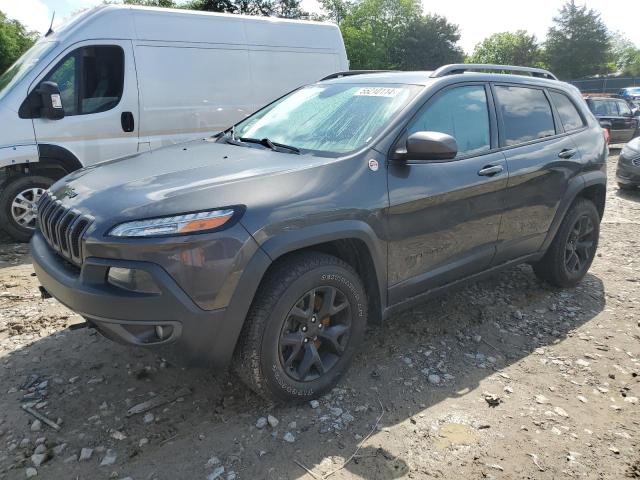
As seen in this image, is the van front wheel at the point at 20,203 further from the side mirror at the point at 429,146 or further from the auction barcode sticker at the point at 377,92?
the side mirror at the point at 429,146

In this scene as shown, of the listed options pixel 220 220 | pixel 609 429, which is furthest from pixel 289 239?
pixel 609 429

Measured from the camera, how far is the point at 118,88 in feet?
19.3

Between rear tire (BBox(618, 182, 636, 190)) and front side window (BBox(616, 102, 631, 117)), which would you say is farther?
front side window (BBox(616, 102, 631, 117))

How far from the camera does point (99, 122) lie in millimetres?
5836

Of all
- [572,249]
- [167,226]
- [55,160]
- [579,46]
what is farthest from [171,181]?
[579,46]

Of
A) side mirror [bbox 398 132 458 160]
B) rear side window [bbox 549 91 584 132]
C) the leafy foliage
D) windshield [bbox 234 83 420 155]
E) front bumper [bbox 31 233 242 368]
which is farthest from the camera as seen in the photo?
the leafy foliage

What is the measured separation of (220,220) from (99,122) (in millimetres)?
4271

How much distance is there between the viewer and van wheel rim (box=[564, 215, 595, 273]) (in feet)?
14.5

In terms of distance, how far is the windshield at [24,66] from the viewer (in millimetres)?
5465

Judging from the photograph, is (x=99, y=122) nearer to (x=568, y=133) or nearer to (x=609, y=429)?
(x=568, y=133)

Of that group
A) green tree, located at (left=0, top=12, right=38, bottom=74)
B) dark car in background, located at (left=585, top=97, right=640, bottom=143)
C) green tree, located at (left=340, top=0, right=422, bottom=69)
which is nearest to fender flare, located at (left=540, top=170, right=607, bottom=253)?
dark car in background, located at (left=585, top=97, right=640, bottom=143)

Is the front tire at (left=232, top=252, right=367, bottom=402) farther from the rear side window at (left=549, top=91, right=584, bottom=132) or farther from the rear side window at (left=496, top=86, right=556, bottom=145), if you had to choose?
the rear side window at (left=549, top=91, right=584, bottom=132)

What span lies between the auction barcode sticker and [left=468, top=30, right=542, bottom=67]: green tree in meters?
60.3

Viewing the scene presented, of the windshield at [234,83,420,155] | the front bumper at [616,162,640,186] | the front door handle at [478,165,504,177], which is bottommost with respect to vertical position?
the front bumper at [616,162,640,186]
